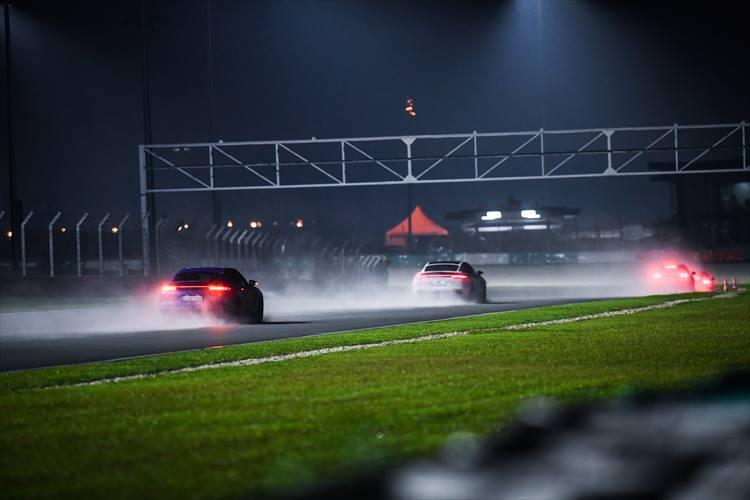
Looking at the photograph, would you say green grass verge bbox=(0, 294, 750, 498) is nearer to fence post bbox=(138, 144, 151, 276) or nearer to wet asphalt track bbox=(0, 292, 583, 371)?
wet asphalt track bbox=(0, 292, 583, 371)

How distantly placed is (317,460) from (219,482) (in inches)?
29.3

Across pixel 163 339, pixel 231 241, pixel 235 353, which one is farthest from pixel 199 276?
pixel 231 241

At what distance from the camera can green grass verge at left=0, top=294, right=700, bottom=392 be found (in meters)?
13.5

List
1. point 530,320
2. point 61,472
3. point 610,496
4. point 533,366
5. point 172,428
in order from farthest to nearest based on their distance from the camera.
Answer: point 530,320, point 533,366, point 172,428, point 61,472, point 610,496

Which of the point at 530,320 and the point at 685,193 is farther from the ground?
the point at 685,193

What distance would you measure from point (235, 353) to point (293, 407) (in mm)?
6608

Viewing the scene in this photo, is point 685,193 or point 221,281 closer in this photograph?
point 221,281

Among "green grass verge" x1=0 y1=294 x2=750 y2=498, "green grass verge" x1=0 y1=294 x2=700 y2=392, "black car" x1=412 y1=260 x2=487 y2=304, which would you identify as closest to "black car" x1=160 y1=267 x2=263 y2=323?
"green grass verge" x1=0 y1=294 x2=700 y2=392

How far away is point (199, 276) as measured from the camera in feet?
86.7

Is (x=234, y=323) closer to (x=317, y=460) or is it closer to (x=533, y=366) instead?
(x=533, y=366)

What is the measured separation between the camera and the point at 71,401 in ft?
36.3

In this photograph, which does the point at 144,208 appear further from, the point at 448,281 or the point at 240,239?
the point at 448,281

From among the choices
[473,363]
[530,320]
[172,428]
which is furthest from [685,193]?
[172,428]

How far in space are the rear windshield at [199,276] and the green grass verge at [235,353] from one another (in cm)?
493
